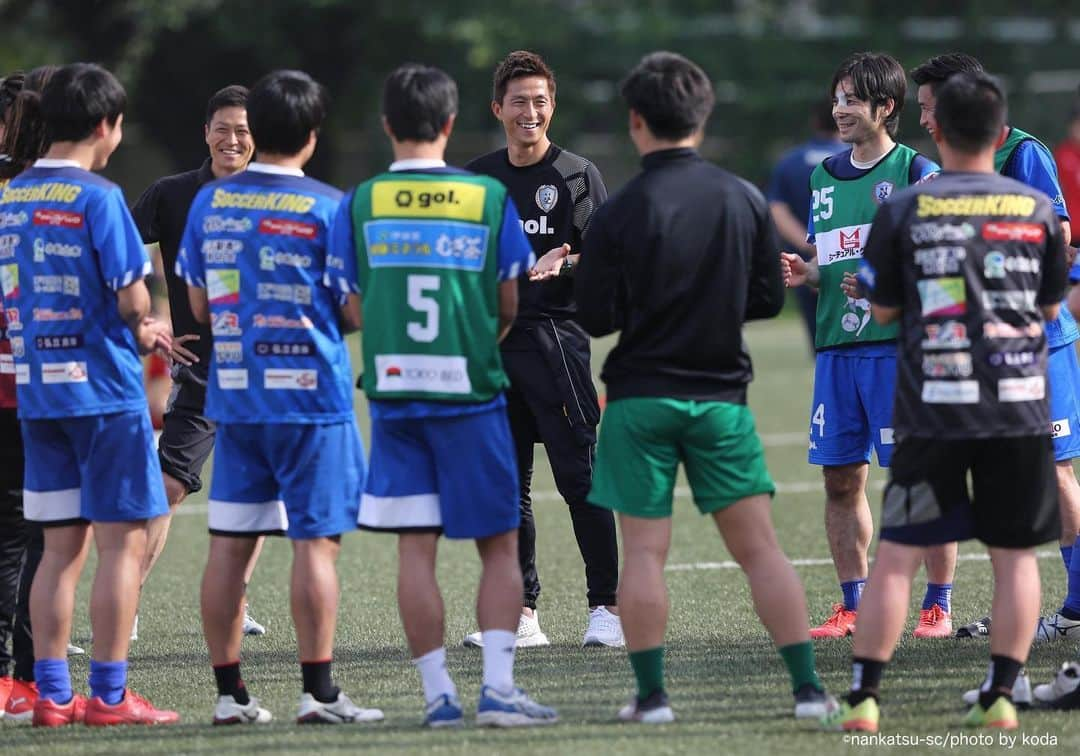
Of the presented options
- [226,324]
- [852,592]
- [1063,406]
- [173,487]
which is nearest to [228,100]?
[173,487]

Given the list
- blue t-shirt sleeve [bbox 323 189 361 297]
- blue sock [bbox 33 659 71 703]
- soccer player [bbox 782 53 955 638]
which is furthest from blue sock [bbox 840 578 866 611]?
blue sock [bbox 33 659 71 703]

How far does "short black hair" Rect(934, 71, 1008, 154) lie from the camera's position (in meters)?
5.27

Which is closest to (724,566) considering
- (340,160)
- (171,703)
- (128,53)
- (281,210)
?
(171,703)

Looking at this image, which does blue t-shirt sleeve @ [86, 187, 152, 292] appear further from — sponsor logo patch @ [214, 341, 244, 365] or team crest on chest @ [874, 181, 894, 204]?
team crest on chest @ [874, 181, 894, 204]

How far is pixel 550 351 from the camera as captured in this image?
7086mm

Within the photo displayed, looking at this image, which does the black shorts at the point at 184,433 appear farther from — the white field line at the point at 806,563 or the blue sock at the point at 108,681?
the white field line at the point at 806,563

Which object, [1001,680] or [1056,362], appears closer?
[1001,680]

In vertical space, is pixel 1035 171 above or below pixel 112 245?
above

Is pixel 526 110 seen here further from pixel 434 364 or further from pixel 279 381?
pixel 279 381

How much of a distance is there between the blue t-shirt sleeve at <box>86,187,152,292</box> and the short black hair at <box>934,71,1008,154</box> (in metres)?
2.70

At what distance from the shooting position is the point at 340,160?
33.7 meters

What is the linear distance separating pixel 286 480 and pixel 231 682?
0.74 metres

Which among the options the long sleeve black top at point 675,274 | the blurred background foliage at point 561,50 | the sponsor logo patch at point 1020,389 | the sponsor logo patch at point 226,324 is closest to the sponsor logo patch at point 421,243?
the long sleeve black top at point 675,274

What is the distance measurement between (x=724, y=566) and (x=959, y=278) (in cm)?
415
